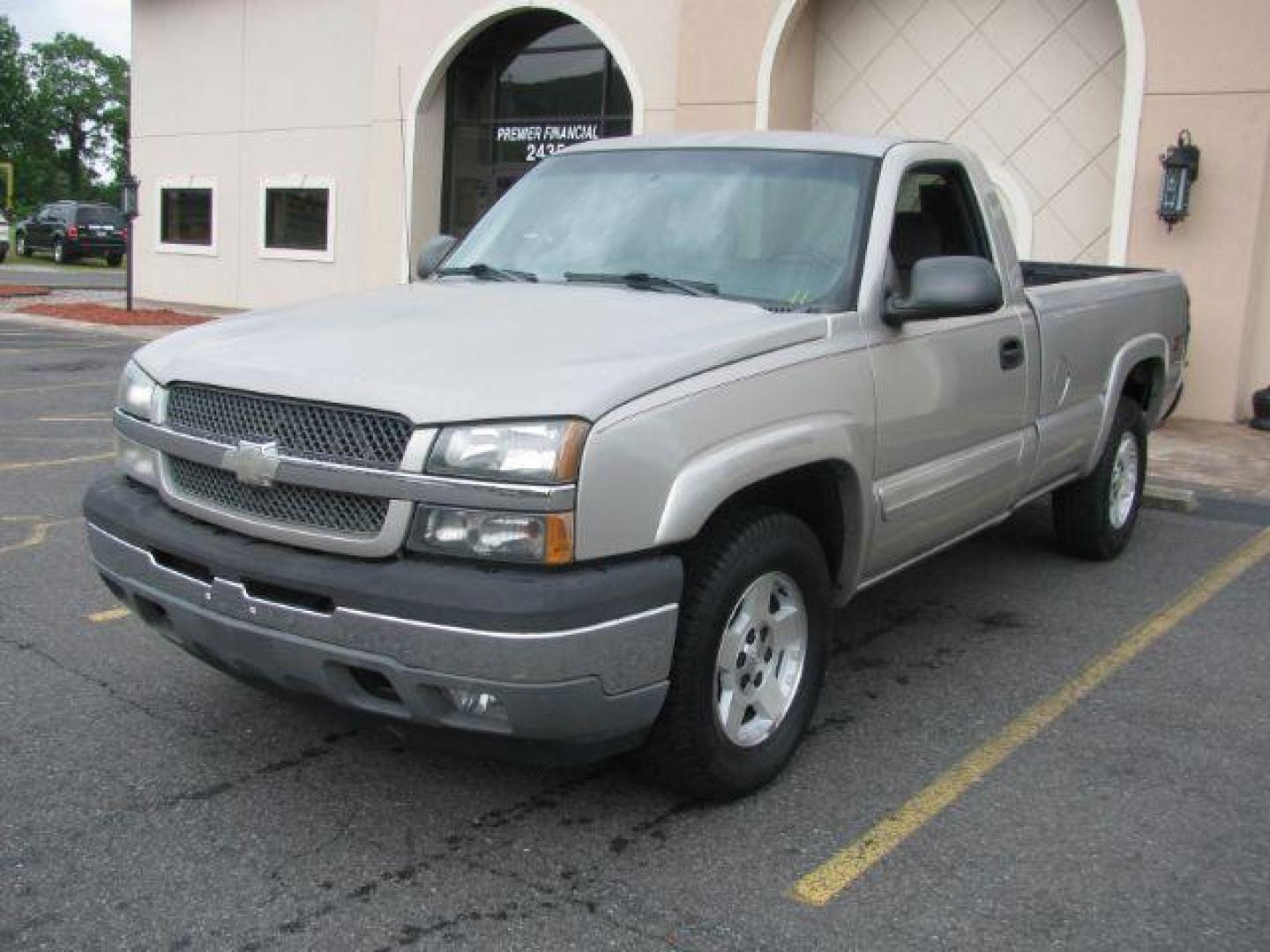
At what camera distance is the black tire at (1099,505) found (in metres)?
6.50

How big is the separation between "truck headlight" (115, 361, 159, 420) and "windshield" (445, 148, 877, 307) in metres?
1.39

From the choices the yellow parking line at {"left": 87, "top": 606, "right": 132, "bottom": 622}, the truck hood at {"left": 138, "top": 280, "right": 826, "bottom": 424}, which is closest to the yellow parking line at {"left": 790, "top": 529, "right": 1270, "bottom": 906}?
the truck hood at {"left": 138, "top": 280, "right": 826, "bottom": 424}

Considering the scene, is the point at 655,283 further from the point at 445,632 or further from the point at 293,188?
the point at 293,188

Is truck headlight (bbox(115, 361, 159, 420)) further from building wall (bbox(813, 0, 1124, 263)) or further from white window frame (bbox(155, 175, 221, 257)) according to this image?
white window frame (bbox(155, 175, 221, 257))

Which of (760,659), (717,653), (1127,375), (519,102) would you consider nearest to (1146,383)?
(1127,375)

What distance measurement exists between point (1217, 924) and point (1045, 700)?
156 centimetres

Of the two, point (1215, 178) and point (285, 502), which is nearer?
point (285, 502)

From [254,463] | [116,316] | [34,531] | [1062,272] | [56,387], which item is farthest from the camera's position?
[116,316]

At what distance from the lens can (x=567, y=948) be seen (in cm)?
304

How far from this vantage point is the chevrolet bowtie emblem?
3365 mm

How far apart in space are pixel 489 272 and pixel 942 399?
67.5 inches

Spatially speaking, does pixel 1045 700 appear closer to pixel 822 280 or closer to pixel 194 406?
pixel 822 280

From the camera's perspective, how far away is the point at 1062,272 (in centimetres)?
758

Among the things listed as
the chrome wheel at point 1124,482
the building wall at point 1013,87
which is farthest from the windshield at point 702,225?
the building wall at point 1013,87
